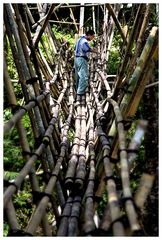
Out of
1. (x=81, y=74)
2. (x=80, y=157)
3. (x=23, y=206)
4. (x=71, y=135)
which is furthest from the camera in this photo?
(x=81, y=74)

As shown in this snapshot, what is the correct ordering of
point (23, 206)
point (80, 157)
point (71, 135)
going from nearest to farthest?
point (80, 157), point (71, 135), point (23, 206)

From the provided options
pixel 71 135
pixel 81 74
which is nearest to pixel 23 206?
pixel 71 135

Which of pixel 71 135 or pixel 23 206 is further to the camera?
pixel 23 206

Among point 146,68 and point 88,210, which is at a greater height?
point 146,68

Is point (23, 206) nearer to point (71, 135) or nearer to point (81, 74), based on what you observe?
point (71, 135)

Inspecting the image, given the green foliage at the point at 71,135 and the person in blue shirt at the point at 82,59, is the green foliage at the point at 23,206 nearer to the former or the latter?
the green foliage at the point at 71,135

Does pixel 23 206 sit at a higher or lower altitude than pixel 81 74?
lower

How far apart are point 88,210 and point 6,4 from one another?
112 centimetres

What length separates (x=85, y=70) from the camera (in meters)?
4.24

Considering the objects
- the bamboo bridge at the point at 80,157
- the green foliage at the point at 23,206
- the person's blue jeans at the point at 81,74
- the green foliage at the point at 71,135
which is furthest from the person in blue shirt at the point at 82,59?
the green foliage at the point at 23,206

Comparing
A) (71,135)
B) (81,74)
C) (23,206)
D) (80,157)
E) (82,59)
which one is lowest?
(23,206)

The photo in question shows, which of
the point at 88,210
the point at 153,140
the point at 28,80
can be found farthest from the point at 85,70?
the point at 88,210

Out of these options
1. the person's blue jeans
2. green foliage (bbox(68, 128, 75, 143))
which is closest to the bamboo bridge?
green foliage (bbox(68, 128, 75, 143))

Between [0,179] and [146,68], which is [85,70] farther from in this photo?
[0,179]
